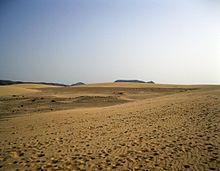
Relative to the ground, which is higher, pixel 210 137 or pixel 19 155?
pixel 210 137

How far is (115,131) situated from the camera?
440 inches

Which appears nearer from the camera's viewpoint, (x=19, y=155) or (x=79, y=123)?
(x=19, y=155)

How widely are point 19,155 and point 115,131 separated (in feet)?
14.6

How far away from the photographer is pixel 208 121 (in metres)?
11.2

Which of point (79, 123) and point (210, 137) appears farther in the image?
point (79, 123)

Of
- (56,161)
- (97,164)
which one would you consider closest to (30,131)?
(56,161)

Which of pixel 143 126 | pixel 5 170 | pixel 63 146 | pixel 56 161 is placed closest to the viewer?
pixel 5 170

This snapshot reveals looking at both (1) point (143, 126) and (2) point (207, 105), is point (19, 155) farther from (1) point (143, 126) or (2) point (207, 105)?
(2) point (207, 105)

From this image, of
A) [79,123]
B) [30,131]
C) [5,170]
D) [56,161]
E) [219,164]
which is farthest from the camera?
[79,123]

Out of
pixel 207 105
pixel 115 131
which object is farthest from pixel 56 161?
pixel 207 105

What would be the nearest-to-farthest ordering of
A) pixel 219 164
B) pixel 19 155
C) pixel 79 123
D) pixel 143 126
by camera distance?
pixel 219 164
pixel 19 155
pixel 143 126
pixel 79 123

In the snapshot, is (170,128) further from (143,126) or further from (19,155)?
(19,155)

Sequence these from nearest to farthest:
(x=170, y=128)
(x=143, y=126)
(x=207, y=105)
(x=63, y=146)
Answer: (x=63, y=146) < (x=170, y=128) < (x=143, y=126) < (x=207, y=105)

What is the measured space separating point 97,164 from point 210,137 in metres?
4.33
